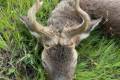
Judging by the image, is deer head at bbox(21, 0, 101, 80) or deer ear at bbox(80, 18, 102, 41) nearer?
deer head at bbox(21, 0, 101, 80)

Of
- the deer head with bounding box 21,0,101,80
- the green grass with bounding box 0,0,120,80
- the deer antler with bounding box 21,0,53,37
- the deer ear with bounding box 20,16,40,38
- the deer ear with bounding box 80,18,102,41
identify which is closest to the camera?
the deer head with bounding box 21,0,101,80

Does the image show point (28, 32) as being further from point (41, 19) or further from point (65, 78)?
point (65, 78)

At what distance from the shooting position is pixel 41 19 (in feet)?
25.9

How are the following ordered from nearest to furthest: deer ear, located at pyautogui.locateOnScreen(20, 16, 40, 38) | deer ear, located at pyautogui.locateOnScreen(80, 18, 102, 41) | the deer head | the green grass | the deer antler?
the deer head, the deer antler, deer ear, located at pyautogui.locateOnScreen(20, 16, 40, 38), deer ear, located at pyautogui.locateOnScreen(80, 18, 102, 41), the green grass

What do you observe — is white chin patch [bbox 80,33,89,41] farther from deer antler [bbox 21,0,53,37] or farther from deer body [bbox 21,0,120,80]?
deer antler [bbox 21,0,53,37]

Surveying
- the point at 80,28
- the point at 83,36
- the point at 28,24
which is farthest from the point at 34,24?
the point at 83,36

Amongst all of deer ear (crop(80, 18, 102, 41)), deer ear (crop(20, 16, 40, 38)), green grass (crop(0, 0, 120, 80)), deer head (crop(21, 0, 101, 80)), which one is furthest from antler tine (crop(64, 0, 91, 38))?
green grass (crop(0, 0, 120, 80))

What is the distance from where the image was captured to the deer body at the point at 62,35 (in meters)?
6.73

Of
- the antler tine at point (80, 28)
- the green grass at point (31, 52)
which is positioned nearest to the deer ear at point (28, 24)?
the green grass at point (31, 52)

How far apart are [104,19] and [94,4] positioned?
1.07 ft

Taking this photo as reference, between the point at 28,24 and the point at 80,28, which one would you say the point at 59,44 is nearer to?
the point at 80,28

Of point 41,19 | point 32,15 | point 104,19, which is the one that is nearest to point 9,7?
point 41,19

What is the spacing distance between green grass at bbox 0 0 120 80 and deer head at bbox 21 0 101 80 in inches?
16.7

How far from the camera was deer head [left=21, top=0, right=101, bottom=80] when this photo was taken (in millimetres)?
6727
